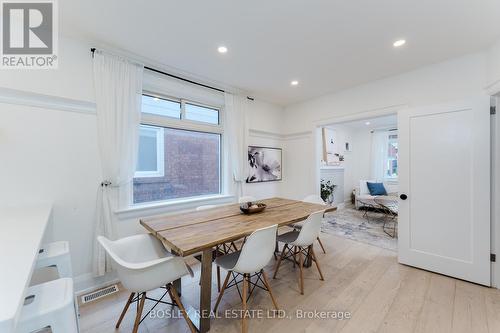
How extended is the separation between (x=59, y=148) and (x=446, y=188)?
446 cm

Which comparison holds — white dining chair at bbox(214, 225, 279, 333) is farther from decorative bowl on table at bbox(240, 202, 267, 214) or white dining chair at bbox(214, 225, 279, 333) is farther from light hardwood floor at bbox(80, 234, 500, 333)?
decorative bowl on table at bbox(240, 202, 267, 214)

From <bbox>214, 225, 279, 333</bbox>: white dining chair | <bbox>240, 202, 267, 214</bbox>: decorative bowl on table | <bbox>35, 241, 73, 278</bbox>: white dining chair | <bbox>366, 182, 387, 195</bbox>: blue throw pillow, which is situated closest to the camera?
<bbox>35, 241, 73, 278</bbox>: white dining chair

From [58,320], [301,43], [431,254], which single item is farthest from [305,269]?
[301,43]

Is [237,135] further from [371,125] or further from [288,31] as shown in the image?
[371,125]

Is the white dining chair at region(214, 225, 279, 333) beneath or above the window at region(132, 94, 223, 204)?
beneath

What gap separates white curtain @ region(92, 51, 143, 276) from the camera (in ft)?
7.67

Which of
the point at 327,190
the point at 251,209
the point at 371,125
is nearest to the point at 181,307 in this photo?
the point at 251,209

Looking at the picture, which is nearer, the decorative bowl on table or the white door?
the white door

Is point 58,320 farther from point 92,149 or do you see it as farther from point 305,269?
point 305,269

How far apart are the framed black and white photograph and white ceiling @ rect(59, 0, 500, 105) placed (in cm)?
166

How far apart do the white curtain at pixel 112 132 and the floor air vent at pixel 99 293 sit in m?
0.19

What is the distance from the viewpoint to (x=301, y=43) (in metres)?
2.34

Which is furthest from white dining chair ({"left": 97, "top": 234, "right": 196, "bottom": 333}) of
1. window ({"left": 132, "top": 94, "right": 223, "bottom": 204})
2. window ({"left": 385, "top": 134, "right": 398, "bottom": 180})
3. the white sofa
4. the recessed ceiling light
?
window ({"left": 385, "top": 134, "right": 398, "bottom": 180})

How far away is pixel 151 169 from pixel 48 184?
42.4 inches
